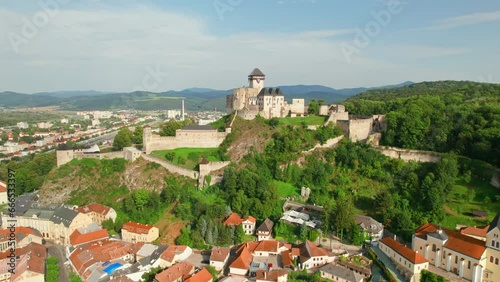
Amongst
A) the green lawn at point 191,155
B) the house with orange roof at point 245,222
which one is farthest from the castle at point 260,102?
the house with orange roof at point 245,222

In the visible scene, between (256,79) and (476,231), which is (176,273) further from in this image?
(256,79)

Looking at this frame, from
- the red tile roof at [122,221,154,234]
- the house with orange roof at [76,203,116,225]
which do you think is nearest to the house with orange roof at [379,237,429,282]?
the red tile roof at [122,221,154,234]

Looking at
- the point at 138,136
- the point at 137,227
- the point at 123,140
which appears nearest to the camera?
the point at 137,227

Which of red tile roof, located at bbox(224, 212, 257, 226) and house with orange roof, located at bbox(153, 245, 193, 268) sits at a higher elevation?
red tile roof, located at bbox(224, 212, 257, 226)

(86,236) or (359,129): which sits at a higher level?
(359,129)

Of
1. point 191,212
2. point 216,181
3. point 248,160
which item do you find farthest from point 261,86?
point 191,212

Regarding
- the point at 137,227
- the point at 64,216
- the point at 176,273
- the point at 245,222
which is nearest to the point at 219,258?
the point at 176,273

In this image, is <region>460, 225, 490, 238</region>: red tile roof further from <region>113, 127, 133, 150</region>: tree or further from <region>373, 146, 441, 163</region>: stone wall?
<region>113, 127, 133, 150</region>: tree

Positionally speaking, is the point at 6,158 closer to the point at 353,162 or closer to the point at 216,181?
the point at 216,181
